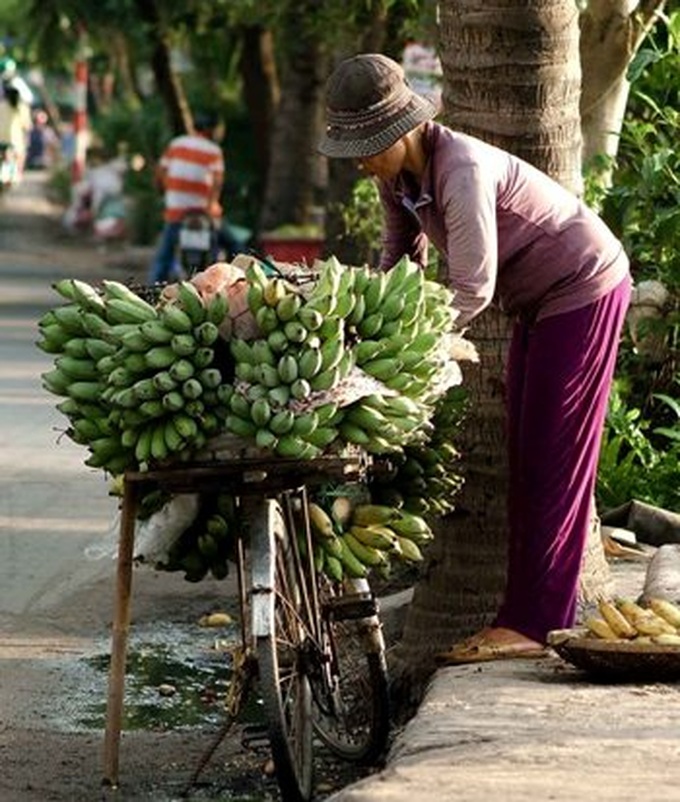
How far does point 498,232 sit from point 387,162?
0.42 meters

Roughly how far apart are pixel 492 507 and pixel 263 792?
5.06 ft

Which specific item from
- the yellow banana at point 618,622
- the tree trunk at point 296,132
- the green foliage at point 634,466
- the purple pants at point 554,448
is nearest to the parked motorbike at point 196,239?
the tree trunk at point 296,132

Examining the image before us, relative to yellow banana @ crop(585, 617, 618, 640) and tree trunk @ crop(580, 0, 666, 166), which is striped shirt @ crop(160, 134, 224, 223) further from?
yellow banana @ crop(585, 617, 618, 640)

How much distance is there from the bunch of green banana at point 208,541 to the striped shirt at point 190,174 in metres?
17.4

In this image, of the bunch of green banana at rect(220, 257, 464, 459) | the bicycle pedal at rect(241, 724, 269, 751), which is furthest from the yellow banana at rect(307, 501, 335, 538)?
the bicycle pedal at rect(241, 724, 269, 751)

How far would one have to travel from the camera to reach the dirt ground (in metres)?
A: 6.86

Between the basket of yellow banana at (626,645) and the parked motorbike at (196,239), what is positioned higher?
the parked motorbike at (196,239)

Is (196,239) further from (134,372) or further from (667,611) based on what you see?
(134,372)

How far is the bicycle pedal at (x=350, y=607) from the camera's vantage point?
6.94m

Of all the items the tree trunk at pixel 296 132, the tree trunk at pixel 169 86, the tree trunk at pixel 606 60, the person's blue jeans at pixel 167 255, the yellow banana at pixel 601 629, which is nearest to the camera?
the yellow banana at pixel 601 629

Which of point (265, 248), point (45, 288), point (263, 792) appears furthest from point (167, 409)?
point (45, 288)

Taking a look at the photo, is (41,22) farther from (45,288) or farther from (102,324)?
(102,324)

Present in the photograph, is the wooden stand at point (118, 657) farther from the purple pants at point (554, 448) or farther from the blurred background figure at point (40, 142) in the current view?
the blurred background figure at point (40, 142)

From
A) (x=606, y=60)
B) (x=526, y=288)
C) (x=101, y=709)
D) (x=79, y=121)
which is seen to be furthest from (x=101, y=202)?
(x=526, y=288)
